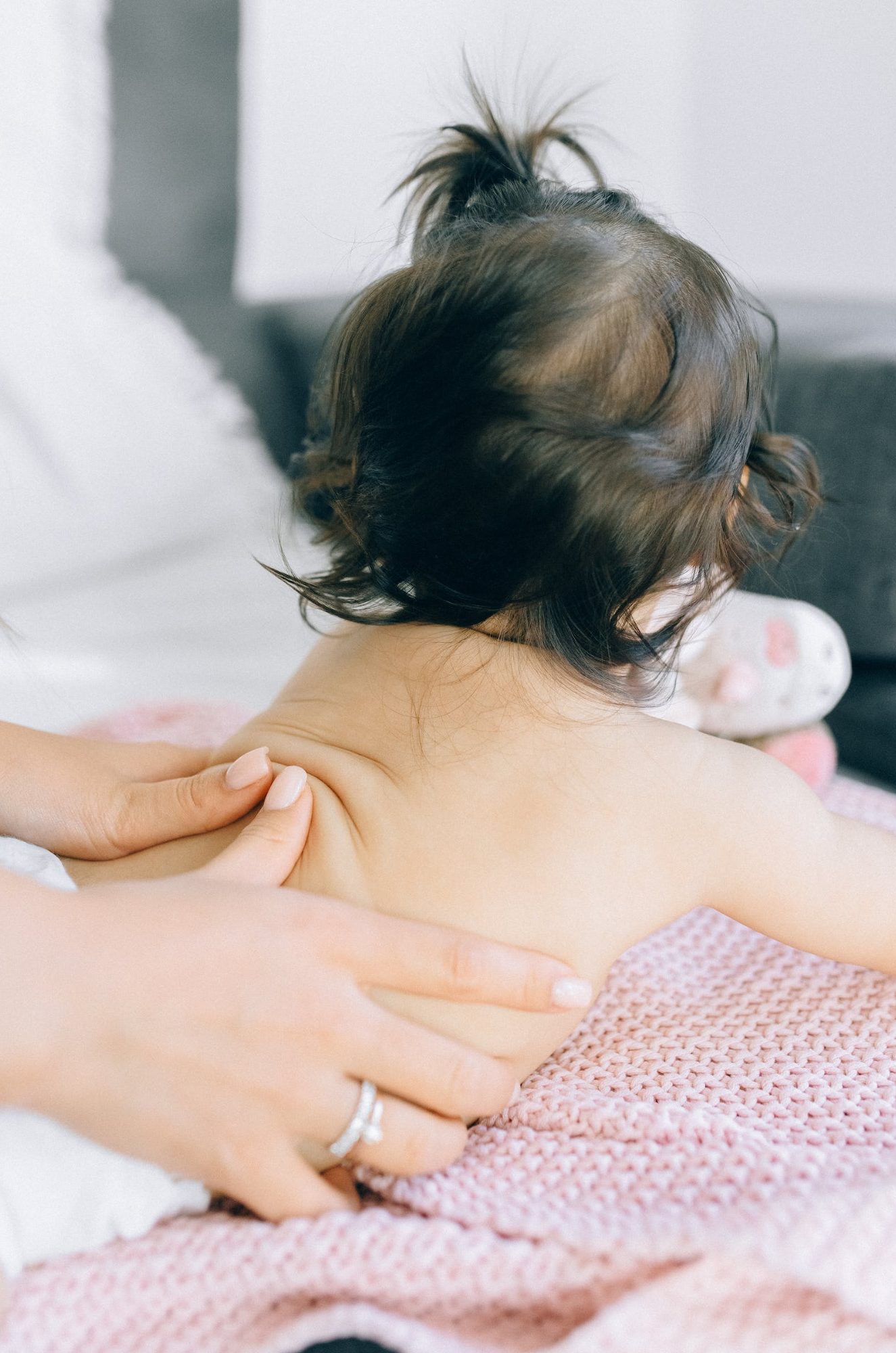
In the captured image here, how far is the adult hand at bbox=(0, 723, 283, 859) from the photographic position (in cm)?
76

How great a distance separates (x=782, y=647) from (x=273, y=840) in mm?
622

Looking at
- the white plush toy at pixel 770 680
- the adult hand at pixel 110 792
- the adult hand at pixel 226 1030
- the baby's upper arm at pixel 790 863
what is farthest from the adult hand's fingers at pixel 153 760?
the white plush toy at pixel 770 680

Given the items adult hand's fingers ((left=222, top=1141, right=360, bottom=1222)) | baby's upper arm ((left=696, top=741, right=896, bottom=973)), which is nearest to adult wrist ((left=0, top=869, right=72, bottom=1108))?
adult hand's fingers ((left=222, top=1141, right=360, bottom=1222))

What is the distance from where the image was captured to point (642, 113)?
Result: 7.27ft

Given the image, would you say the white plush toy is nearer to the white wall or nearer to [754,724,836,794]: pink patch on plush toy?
[754,724,836,794]: pink patch on plush toy

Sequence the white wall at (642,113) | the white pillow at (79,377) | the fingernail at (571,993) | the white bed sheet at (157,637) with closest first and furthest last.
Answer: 1. the fingernail at (571,993)
2. the white bed sheet at (157,637)
3. the white pillow at (79,377)
4. the white wall at (642,113)

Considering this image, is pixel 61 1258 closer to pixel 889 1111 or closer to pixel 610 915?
pixel 610 915

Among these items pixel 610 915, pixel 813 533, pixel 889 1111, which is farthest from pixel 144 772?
pixel 813 533

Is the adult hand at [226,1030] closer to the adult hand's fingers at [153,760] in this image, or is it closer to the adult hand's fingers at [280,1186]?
the adult hand's fingers at [280,1186]

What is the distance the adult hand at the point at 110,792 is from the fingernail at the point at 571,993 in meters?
0.22

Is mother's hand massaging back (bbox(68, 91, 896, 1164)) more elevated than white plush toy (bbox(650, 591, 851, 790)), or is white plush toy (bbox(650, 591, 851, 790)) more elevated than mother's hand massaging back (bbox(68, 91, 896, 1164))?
mother's hand massaging back (bbox(68, 91, 896, 1164))

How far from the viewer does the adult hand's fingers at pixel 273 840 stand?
68 centimetres

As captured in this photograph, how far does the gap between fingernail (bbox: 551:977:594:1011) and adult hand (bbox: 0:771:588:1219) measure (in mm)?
59

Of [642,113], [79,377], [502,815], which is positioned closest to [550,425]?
[502,815]
